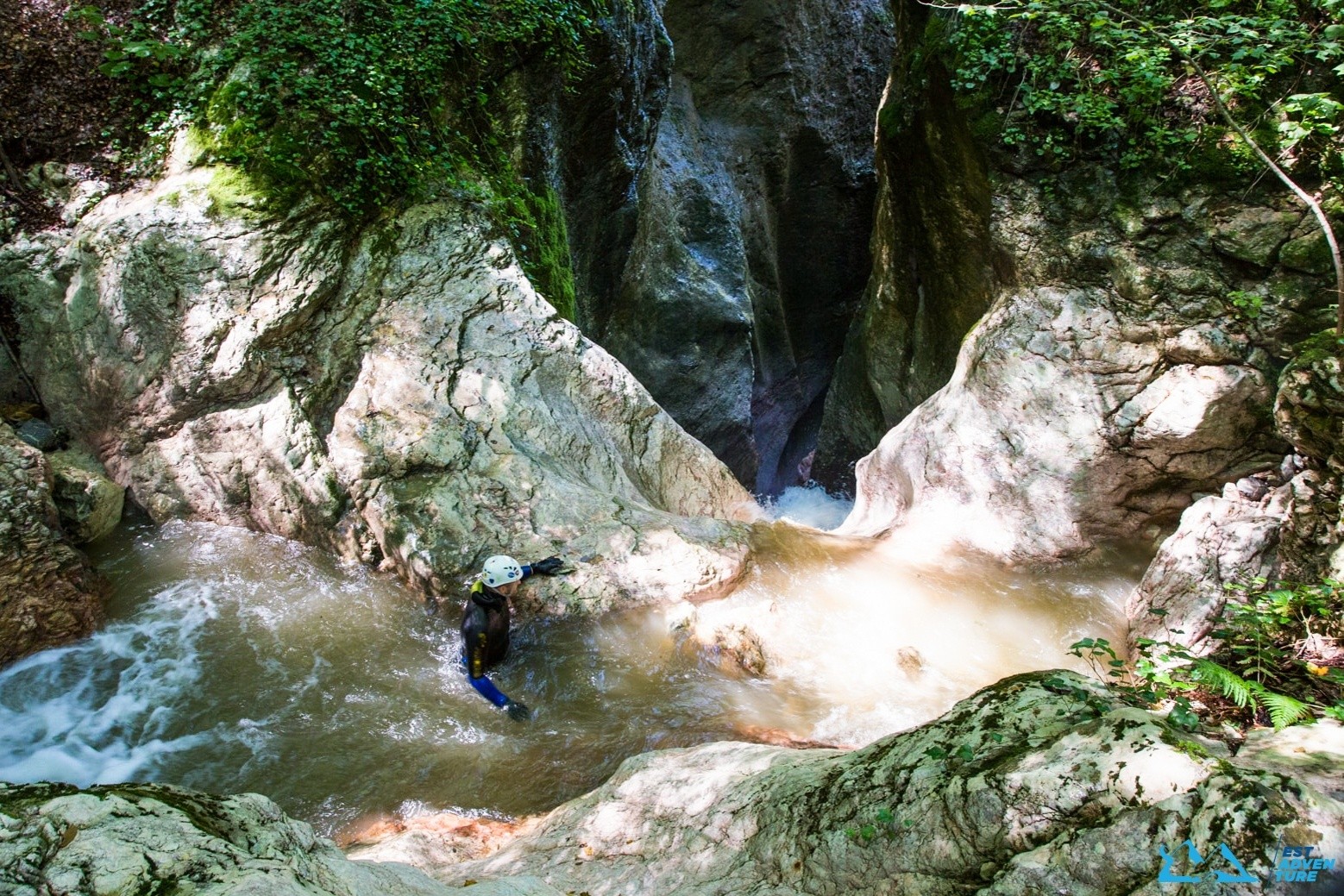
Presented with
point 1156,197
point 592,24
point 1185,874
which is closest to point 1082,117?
point 1156,197

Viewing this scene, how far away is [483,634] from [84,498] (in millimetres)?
3674

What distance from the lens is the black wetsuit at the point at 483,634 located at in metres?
5.00

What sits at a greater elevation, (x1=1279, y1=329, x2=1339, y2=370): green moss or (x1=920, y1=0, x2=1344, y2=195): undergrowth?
(x1=920, y1=0, x2=1344, y2=195): undergrowth

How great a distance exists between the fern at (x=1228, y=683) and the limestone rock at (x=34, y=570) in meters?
6.64

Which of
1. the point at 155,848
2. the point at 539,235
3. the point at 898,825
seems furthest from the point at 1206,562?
the point at 539,235

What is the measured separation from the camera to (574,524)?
626cm

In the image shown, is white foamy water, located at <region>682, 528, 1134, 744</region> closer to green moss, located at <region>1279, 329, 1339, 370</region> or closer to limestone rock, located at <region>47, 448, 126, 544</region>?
green moss, located at <region>1279, 329, 1339, 370</region>

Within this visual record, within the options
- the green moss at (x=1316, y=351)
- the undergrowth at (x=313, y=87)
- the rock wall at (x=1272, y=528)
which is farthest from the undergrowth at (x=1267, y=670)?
the undergrowth at (x=313, y=87)

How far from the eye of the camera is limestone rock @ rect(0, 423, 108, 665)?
482 cm

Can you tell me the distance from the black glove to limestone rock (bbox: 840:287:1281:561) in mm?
4120

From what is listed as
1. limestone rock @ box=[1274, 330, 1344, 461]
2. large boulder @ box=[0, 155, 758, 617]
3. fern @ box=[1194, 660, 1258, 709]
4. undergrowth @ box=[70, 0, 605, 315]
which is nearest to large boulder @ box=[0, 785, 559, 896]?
fern @ box=[1194, 660, 1258, 709]

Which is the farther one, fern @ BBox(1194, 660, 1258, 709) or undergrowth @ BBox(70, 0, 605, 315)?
undergrowth @ BBox(70, 0, 605, 315)

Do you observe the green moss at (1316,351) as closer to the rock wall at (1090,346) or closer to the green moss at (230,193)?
the rock wall at (1090,346)

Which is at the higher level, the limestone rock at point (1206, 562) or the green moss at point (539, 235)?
the green moss at point (539, 235)
